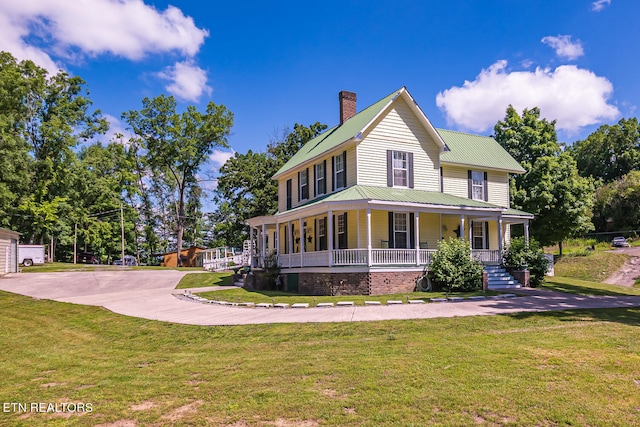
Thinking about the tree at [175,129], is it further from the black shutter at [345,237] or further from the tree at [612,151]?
the tree at [612,151]

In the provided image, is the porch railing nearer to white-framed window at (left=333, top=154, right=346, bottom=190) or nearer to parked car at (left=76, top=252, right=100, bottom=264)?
white-framed window at (left=333, top=154, right=346, bottom=190)

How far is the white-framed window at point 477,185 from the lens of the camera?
2556 centimetres

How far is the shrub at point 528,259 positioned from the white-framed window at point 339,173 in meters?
8.40

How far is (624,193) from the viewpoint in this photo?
53.4 metres

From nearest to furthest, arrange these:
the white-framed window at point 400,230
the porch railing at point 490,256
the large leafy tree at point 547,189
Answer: the white-framed window at point 400,230
the porch railing at point 490,256
the large leafy tree at point 547,189

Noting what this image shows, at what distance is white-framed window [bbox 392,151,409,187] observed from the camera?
73.6 ft

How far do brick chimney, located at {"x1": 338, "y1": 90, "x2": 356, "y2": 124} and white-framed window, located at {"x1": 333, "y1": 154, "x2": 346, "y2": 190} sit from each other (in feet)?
14.9

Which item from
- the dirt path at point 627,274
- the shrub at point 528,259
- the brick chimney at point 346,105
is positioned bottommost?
the dirt path at point 627,274

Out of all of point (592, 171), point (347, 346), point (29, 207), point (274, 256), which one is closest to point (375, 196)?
point (274, 256)

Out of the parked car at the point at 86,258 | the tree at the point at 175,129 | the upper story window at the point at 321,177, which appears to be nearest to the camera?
the upper story window at the point at 321,177

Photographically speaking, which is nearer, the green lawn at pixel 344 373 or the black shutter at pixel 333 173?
the green lawn at pixel 344 373

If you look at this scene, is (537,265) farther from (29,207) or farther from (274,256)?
(29,207)

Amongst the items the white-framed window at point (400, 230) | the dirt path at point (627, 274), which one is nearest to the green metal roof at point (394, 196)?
the white-framed window at point (400, 230)

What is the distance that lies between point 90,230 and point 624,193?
62.3 m
